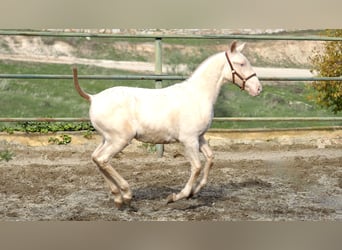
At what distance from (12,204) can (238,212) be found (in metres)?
1.61

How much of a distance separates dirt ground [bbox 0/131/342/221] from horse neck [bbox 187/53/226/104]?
2.57 feet

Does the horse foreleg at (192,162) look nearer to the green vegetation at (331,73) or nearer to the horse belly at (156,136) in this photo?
the horse belly at (156,136)

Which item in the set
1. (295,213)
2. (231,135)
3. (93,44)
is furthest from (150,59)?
(295,213)

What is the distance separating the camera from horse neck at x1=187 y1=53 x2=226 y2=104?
3207 millimetres

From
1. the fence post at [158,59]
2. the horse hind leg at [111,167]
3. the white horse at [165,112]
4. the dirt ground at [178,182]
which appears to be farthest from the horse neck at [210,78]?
the fence post at [158,59]

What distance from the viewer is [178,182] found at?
13.8 ft

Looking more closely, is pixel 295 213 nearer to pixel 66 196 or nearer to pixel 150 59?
pixel 66 196

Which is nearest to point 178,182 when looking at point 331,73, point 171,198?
point 171,198

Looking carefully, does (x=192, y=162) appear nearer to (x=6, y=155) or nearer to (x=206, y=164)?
(x=206, y=164)

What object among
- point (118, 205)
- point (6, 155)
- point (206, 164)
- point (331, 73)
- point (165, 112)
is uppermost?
point (165, 112)

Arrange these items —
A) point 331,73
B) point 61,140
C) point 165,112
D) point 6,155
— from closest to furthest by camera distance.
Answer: point 165,112, point 6,155, point 61,140, point 331,73

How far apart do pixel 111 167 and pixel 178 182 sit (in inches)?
47.3

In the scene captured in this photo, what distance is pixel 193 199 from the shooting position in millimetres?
3561

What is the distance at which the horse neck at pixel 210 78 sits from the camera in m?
3.21
